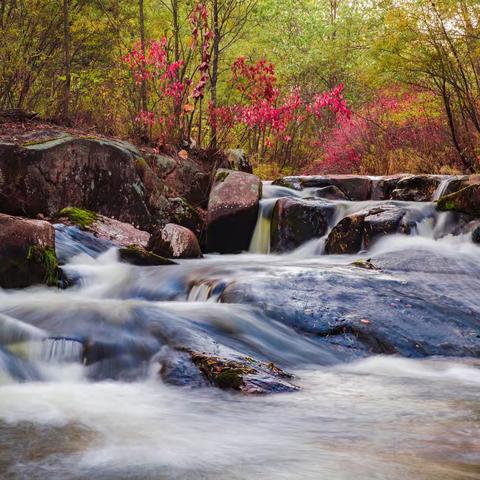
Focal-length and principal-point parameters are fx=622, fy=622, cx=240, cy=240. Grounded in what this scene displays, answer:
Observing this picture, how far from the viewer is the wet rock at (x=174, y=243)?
8.56 metres

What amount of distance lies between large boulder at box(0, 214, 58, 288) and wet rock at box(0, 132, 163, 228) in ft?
8.49

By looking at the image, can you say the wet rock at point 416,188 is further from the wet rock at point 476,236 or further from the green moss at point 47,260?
the green moss at point 47,260

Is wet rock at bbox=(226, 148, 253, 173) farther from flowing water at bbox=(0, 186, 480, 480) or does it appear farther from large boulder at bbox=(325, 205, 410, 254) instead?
flowing water at bbox=(0, 186, 480, 480)

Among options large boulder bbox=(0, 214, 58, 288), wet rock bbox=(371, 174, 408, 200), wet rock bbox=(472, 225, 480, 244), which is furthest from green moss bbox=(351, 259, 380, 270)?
wet rock bbox=(371, 174, 408, 200)

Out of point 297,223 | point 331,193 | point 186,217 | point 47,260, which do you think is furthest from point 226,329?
point 331,193

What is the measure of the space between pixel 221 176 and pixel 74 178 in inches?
98.7

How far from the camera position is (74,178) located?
929cm

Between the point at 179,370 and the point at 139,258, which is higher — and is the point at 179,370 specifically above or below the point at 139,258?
below

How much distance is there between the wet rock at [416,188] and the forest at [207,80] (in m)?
1.98

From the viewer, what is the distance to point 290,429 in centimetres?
311

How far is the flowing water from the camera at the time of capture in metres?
2.61

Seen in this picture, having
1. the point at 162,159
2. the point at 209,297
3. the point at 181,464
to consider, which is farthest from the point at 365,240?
the point at 181,464

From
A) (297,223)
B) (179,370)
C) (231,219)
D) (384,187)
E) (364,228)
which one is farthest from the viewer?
(384,187)

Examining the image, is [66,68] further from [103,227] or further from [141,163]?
[103,227]
